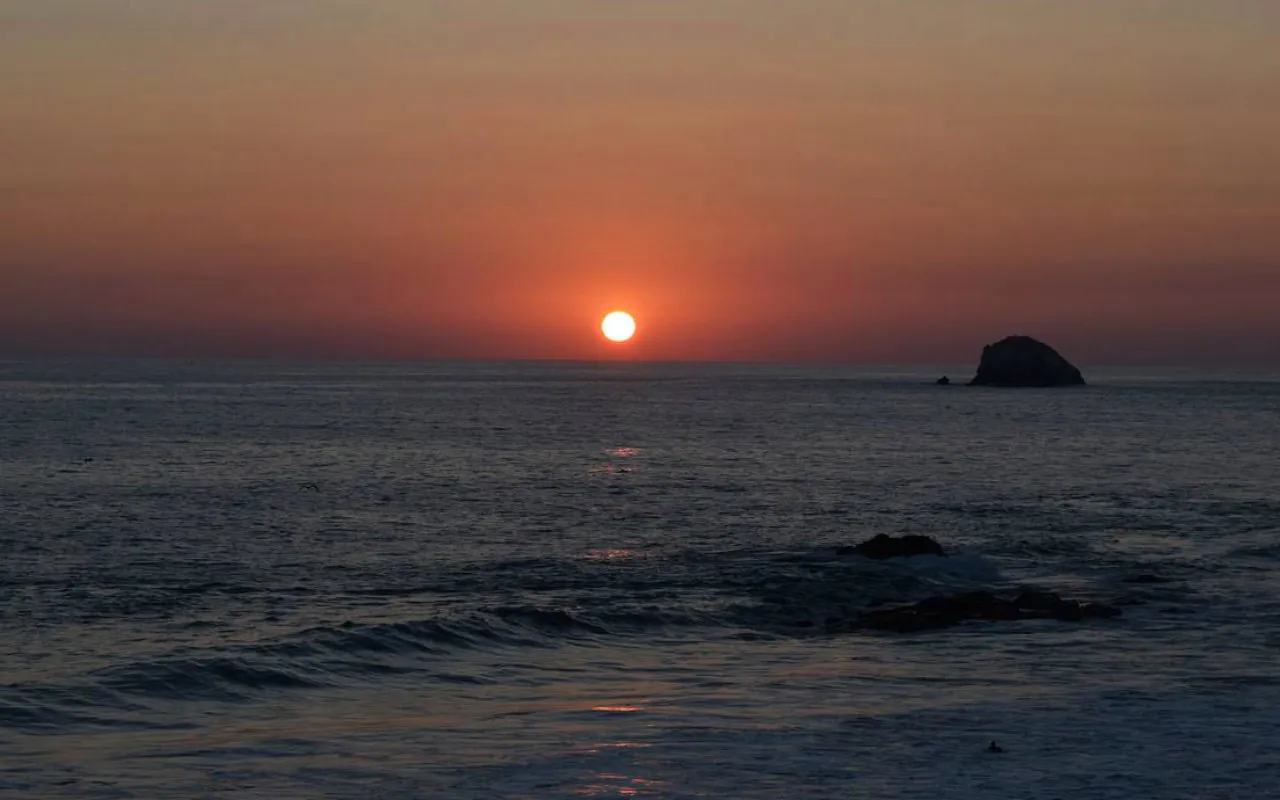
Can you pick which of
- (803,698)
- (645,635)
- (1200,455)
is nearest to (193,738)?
(803,698)

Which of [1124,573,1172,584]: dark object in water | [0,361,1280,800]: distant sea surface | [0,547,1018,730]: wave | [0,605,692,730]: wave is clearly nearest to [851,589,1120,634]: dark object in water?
[0,361,1280,800]: distant sea surface

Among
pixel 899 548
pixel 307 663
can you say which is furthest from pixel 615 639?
pixel 899 548

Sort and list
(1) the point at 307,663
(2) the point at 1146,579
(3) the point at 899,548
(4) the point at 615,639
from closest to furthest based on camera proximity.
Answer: (1) the point at 307,663, (4) the point at 615,639, (2) the point at 1146,579, (3) the point at 899,548

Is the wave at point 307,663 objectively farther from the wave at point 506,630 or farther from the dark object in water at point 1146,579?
the dark object in water at point 1146,579

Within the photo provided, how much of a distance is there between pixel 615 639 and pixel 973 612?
740 centimetres

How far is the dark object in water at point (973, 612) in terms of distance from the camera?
27750 millimetres

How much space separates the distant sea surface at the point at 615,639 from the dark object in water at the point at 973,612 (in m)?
0.80

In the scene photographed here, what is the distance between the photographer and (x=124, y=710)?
2030cm

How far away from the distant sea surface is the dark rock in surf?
2.15ft

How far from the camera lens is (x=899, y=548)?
37875 millimetres

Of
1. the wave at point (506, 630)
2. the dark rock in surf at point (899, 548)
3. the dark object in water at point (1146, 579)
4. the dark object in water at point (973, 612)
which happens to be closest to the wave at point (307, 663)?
the wave at point (506, 630)

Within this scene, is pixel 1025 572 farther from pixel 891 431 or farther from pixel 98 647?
pixel 891 431

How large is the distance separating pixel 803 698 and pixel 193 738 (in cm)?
860

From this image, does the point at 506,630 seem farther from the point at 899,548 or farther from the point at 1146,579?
the point at 1146,579
